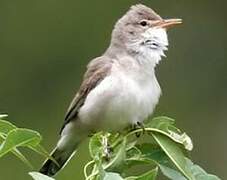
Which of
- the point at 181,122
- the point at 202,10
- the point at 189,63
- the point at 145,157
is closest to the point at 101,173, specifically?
the point at 145,157

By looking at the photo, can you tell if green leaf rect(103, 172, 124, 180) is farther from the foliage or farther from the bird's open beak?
the bird's open beak

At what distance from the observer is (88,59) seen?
11539mm

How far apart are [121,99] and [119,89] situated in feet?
0.14

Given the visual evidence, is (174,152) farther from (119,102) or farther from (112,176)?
(119,102)

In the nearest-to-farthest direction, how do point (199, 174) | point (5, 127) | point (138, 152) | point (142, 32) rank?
point (5, 127)
point (199, 174)
point (138, 152)
point (142, 32)

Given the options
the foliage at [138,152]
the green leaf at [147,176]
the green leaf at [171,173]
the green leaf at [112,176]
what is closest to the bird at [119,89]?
the foliage at [138,152]

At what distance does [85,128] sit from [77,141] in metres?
0.12

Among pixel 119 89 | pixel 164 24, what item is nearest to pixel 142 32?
pixel 164 24

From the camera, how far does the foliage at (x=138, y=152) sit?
3.19 meters

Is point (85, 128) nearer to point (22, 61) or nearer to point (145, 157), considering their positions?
point (145, 157)

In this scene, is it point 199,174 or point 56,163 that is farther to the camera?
point 56,163

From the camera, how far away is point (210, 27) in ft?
39.7

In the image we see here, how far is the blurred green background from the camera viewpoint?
11078 mm

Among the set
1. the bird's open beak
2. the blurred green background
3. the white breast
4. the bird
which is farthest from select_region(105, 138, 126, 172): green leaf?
the blurred green background
